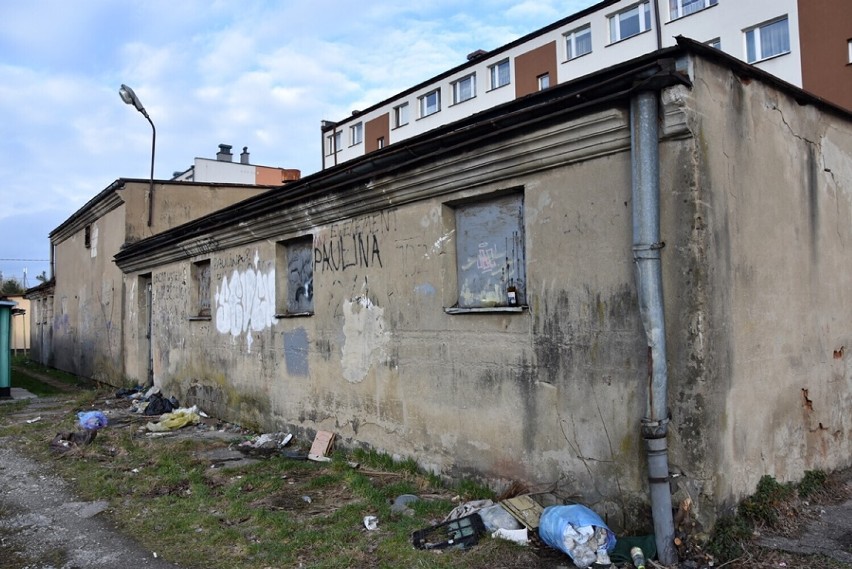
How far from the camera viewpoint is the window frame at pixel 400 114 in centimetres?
3873

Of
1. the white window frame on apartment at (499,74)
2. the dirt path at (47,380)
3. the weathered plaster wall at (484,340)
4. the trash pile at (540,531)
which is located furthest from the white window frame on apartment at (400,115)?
the trash pile at (540,531)

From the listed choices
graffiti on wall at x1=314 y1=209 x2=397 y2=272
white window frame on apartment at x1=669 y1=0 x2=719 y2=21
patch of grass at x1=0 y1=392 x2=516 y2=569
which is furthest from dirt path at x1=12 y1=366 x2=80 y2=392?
white window frame on apartment at x1=669 y1=0 x2=719 y2=21

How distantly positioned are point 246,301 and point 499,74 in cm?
2715

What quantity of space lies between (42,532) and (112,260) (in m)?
11.7

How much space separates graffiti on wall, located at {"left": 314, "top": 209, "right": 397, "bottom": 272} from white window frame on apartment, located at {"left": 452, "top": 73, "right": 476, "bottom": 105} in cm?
2886

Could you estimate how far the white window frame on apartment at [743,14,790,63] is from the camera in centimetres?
2245

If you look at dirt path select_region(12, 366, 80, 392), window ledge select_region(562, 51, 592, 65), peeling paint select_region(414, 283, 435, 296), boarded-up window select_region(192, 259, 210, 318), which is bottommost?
dirt path select_region(12, 366, 80, 392)

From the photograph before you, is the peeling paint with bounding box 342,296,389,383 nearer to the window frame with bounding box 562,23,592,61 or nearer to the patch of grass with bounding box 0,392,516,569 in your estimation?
the patch of grass with bounding box 0,392,516,569

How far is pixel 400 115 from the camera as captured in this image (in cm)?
3931

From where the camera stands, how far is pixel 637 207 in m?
4.16

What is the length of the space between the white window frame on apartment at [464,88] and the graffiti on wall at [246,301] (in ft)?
89.6

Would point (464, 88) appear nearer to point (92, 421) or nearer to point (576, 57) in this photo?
point (576, 57)

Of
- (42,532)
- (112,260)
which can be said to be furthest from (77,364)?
(42,532)

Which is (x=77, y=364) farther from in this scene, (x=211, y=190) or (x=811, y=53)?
(x=811, y=53)
